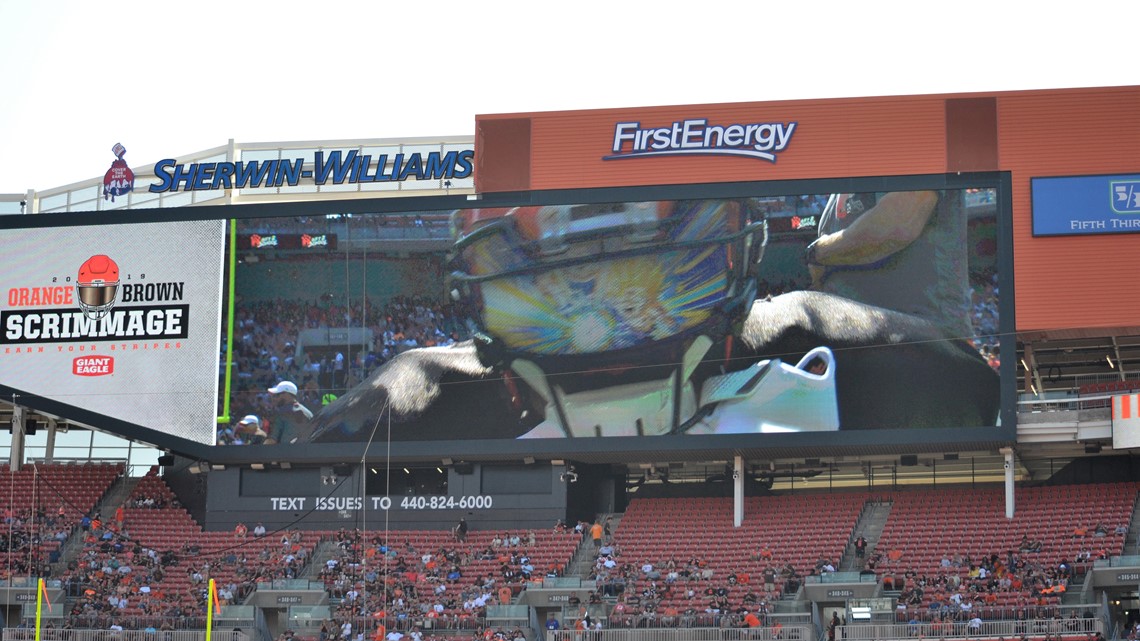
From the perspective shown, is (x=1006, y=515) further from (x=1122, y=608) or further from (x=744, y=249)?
(x=744, y=249)

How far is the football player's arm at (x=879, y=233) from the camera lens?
4962cm

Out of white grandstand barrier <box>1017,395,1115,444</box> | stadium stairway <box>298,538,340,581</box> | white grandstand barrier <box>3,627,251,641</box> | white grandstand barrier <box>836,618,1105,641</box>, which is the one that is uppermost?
white grandstand barrier <box>1017,395,1115,444</box>

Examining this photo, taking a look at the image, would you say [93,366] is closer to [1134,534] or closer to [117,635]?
[117,635]

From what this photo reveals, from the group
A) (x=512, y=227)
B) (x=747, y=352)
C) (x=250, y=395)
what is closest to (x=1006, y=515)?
(x=747, y=352)

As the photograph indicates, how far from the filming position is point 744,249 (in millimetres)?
50594

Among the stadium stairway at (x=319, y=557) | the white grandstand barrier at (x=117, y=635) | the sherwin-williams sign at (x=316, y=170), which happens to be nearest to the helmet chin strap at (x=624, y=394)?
the sherwin-williams sign at (x=316, y=170)

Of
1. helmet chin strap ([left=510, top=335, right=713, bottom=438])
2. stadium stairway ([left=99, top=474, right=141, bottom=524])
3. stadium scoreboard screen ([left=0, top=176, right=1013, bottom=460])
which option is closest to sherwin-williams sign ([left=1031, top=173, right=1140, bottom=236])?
stadium scoreboard screen ([left=0, top=176, right=1013, bottom=460])

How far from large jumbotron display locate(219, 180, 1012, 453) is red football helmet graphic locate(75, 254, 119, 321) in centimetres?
413

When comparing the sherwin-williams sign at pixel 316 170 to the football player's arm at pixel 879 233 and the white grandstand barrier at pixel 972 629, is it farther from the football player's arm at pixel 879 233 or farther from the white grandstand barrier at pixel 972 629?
the white grandstand barrier at pixel 972 629

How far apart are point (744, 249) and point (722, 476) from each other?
26.0 ft

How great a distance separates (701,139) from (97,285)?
18325mm

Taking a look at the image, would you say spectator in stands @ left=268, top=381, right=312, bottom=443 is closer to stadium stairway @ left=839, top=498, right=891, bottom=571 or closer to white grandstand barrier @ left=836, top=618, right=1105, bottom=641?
stadium stairway @ left=839, top=498, right=891, bottom=571

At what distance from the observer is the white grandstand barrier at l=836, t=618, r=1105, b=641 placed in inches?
1724

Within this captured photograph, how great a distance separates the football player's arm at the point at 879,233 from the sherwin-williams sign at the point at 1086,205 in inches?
117
